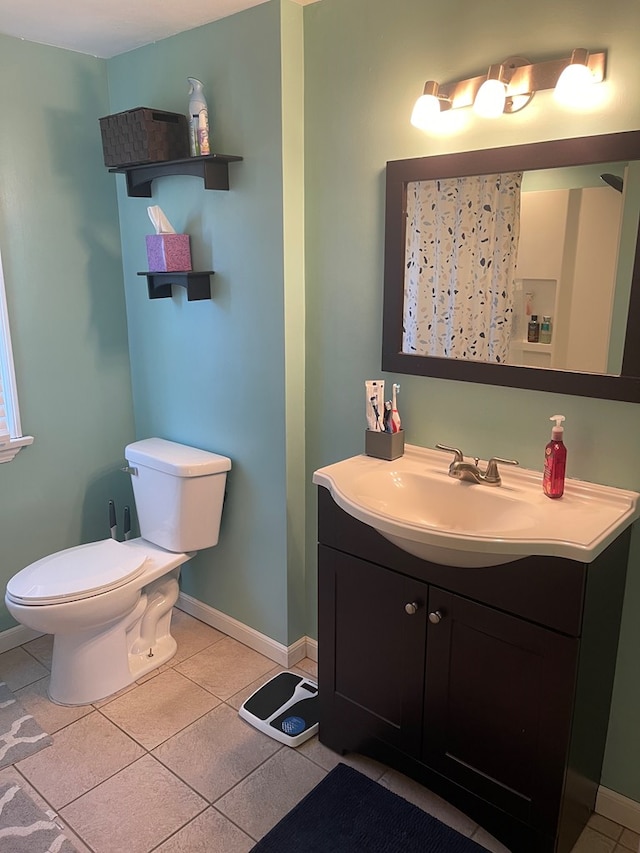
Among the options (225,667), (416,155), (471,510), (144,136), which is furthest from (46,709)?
(416,155)

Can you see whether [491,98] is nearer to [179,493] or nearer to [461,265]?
[461,265]

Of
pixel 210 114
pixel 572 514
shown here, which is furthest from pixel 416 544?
pixel 210 114

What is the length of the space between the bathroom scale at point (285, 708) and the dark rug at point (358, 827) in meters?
0.23

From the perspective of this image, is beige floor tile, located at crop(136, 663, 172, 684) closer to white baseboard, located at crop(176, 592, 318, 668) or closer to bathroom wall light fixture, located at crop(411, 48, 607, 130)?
white baseboard, located at crop(176, 592, 318, 668)

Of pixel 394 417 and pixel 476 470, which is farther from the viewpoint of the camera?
pixel 394 417

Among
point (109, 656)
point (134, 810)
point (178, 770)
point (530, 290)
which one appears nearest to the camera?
point (530, 290)

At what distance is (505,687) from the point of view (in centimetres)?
163

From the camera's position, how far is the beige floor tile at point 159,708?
222cm

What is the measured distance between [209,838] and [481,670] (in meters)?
0.89

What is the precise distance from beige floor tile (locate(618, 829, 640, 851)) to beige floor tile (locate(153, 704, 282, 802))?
1.03 m

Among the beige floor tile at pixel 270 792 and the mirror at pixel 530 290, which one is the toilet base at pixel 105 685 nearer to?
the beige floor tile at pixel 270 792

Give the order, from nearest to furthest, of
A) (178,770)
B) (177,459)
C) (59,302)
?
(178,770)
(177,459)
(59,302)

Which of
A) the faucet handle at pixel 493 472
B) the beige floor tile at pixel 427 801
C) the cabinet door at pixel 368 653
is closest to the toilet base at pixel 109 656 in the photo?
the cabinet door at pixel 368 653

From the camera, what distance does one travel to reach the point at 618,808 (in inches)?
72.7
